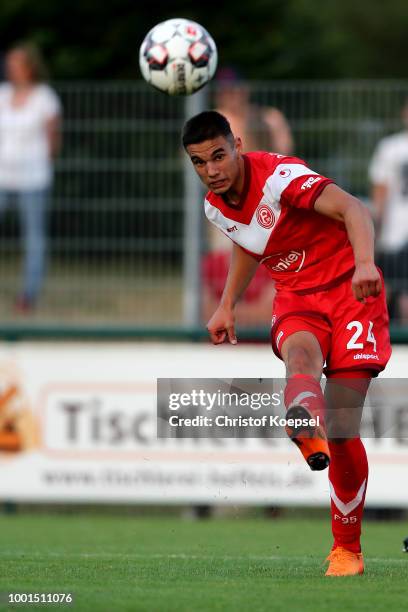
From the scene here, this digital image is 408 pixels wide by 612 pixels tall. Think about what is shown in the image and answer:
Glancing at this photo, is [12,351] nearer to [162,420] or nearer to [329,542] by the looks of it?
[162,420]

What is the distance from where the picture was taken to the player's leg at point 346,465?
24.5ft

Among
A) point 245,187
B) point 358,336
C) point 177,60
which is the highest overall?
point 177,60

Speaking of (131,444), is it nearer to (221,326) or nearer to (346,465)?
(221,326)

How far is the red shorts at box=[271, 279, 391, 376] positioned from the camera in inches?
294

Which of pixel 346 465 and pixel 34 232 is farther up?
pixel 34 232

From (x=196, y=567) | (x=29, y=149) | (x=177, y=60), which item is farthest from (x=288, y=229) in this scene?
(x=29, y=149)

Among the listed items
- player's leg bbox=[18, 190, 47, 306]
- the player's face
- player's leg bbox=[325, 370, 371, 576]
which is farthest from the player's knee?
player's leg bbox=[18, 190, 47, 306]

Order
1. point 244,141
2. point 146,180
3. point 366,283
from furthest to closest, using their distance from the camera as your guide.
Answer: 1. point 146,180
2. point 244,141
3. point 366,283

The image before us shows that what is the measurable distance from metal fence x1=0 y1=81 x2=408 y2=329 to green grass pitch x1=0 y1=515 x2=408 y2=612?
248 centimetres

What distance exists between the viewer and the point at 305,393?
7004mm

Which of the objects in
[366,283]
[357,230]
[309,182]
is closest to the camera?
[366,283]

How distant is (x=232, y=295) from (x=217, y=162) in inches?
33.7

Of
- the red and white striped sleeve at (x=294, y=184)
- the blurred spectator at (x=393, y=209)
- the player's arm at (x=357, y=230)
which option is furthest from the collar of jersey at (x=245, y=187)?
the blurred spectator at (x=393, y=209)

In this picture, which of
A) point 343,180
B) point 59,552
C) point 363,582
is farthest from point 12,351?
point 363,582
